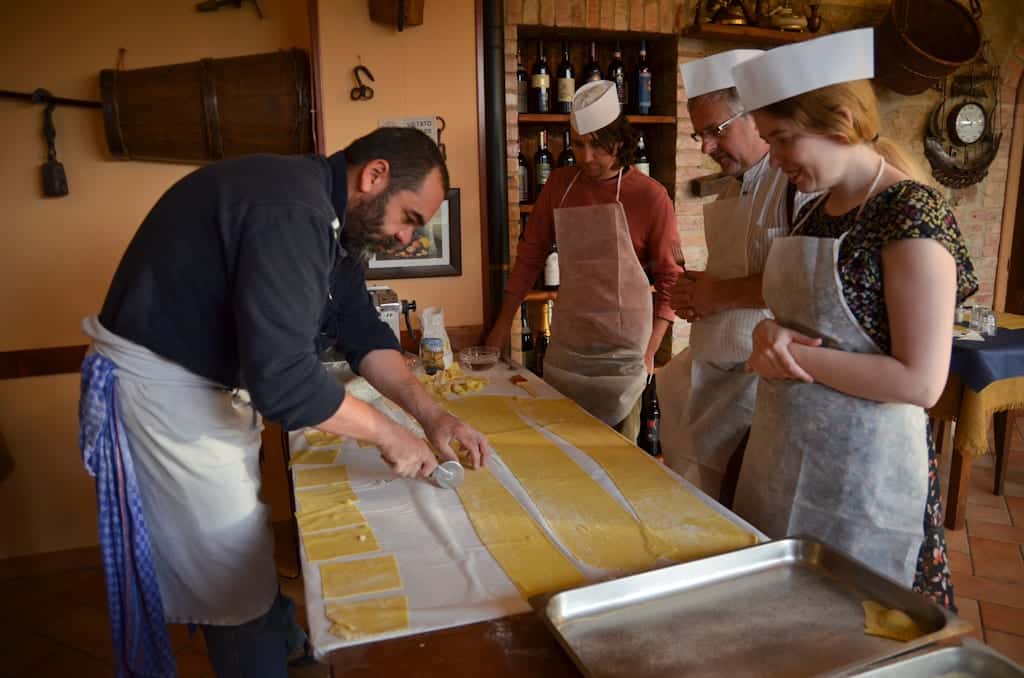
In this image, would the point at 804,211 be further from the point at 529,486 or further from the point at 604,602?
the point at 604,602

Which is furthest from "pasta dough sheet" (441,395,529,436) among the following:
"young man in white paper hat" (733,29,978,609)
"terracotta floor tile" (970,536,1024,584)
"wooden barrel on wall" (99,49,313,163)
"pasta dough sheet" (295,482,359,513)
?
"terracotta floor tile" (970,536,1024,584)

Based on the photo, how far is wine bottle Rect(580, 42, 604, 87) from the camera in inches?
123

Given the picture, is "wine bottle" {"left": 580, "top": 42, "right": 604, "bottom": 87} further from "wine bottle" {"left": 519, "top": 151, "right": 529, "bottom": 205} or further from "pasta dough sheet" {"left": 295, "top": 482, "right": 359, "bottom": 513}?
"pasta dough sheet" {"left": 295, "top": 482, "right": 359, "bottom": 513}

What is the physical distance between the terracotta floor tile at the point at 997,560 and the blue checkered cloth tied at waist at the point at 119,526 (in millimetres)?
2772

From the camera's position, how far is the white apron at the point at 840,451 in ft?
3.85

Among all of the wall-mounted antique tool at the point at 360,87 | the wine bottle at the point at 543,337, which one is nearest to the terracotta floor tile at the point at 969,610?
the wine bottle at the point at 543,337

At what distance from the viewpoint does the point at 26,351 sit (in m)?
2.58

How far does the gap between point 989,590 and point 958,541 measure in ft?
1.21

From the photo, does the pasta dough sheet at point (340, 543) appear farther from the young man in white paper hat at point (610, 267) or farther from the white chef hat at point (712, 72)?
the white chef hat at point (712, 72)

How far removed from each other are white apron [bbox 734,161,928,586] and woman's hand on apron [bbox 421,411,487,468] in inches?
22.9

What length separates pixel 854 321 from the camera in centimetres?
115

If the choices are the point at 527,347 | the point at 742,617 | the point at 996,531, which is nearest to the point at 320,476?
the point at 742,617

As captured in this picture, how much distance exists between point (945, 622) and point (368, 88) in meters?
2.34

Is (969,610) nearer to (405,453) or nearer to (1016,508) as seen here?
(1016,508)
